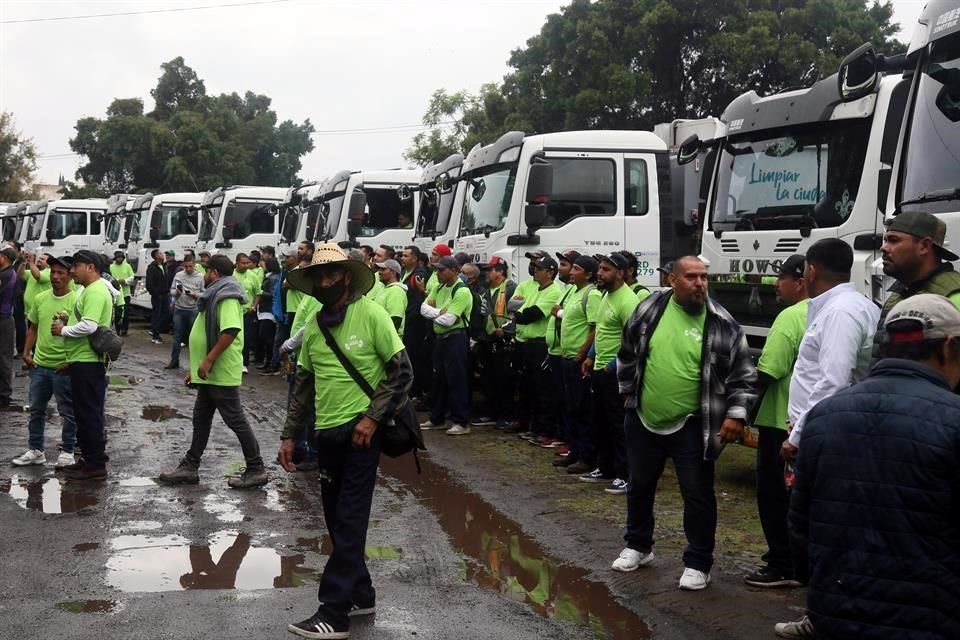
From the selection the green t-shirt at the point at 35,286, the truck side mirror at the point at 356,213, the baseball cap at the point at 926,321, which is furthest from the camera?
the truck side mirror at the point at 356,213

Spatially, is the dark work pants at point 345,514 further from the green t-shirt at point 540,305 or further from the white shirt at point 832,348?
the green t-shirt at point 540,305

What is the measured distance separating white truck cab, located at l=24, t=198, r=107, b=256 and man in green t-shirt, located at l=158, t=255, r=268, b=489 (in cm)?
2636

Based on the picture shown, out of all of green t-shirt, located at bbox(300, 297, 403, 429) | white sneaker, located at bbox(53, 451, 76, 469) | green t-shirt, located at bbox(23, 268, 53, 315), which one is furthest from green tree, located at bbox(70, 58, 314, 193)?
green t-shirt, located at bbox(300, 297, 403, 429)

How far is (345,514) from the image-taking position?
17.6 feet

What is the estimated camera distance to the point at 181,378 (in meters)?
16.5

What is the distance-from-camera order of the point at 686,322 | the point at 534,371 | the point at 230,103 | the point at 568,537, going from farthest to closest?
the point at 230,103 < the point at 534,371 < the point at 568,537 < the point at 686,322

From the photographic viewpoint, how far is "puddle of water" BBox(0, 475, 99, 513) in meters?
8.08

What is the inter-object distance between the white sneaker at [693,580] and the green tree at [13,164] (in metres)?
59.9

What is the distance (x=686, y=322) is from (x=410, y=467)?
426 cm

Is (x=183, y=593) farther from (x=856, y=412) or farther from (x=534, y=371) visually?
(x=534, y=371)

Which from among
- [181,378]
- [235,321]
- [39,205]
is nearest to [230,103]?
[39,205]

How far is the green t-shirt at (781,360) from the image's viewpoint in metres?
6.11

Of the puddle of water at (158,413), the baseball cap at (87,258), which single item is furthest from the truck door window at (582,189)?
the baseball cap at (87,258)

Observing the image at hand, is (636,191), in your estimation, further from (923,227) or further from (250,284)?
(923,227)
